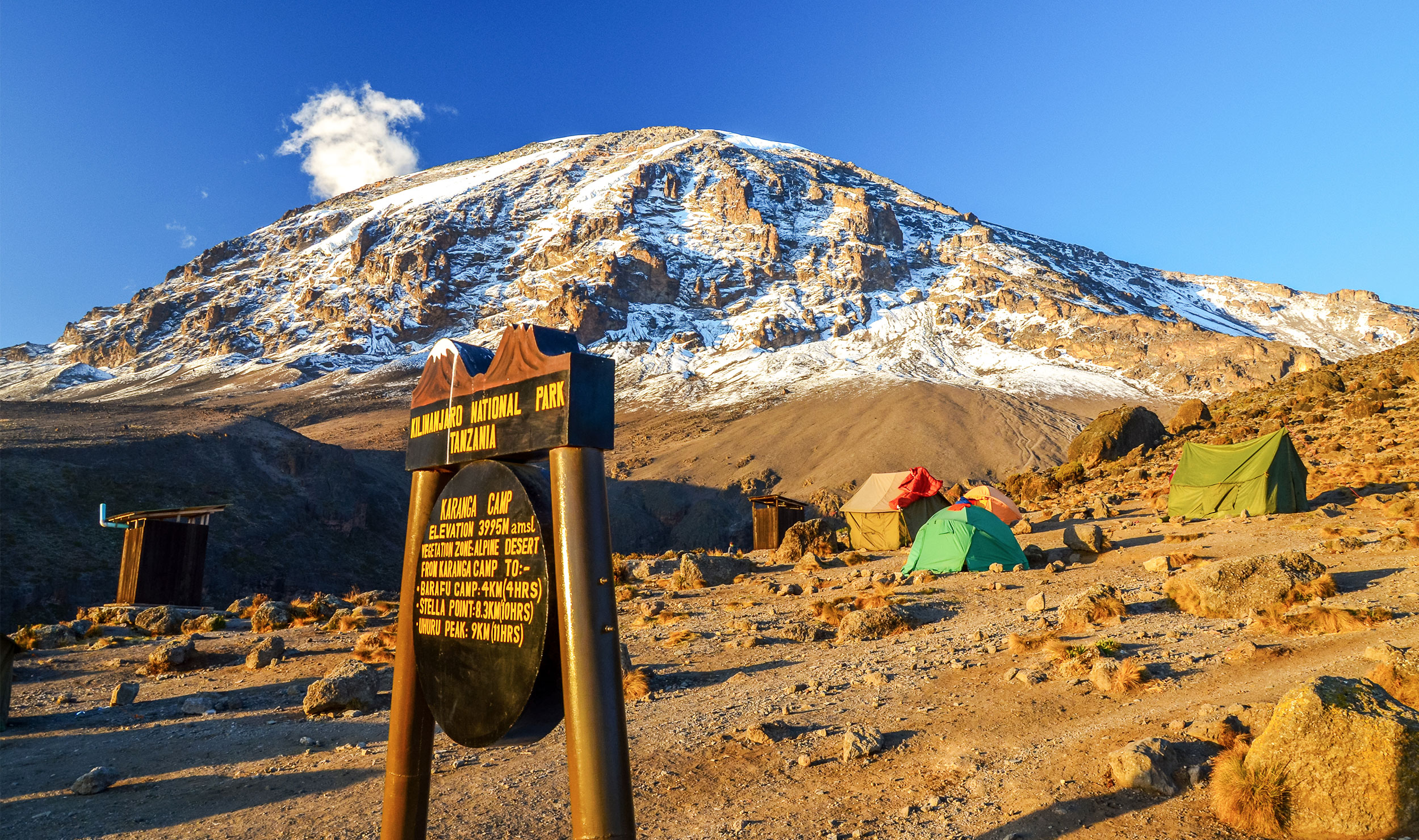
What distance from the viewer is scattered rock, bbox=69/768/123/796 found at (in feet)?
19.5

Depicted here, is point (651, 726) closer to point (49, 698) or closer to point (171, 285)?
point (49, 698)

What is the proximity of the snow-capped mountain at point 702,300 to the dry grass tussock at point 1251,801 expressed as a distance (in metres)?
72.5

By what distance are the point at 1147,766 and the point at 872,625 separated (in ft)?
18.3

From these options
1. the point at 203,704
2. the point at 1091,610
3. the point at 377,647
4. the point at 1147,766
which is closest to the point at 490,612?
the point at 1147,766

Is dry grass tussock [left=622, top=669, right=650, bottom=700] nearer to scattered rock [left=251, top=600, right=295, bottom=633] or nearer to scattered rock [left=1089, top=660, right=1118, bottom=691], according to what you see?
scattered rock [left=1089, top=660, right=1118, bottom=691]

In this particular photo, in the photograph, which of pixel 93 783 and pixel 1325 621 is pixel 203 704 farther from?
pixel 1325 621

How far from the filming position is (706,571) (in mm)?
16750

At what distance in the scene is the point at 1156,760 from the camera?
4645 mm

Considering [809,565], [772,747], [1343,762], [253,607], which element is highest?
[809,565]

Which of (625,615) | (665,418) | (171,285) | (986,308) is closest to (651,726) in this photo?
(625,615)

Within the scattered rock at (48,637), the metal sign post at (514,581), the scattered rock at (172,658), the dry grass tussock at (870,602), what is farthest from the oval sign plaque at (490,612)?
the scattered rock at (48,637)

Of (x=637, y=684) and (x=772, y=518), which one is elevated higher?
(x=772, y=518)

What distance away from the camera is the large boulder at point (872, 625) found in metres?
9.93

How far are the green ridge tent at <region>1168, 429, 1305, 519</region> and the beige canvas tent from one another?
260 inches
